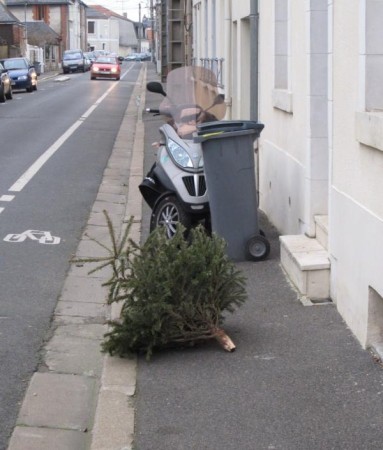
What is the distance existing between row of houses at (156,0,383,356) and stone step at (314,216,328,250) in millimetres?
13

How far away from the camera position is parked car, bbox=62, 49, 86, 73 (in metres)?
87.4

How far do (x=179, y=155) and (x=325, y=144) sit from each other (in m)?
1.78

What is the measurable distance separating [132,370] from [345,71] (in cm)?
250

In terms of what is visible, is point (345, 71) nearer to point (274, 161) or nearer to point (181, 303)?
point (181, 303)

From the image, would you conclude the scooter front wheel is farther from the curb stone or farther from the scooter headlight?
the curb stone

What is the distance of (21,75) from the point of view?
156 feet

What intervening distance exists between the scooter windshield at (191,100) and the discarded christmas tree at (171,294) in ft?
12.1

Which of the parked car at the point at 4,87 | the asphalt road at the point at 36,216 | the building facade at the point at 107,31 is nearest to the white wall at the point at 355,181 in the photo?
the asphalt road at the point at 36,216

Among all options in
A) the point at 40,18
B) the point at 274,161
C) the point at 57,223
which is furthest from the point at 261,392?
the point at 40,18

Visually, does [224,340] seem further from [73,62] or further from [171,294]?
[73,62]

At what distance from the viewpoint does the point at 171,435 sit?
4.92 meters

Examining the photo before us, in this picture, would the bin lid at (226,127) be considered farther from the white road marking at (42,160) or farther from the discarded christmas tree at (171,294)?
the white road marking at (42,160)

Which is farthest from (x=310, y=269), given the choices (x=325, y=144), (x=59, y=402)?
(x=59, y=402)

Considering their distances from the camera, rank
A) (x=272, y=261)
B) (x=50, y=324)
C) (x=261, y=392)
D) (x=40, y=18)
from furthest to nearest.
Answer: (x=40, y=18)
(x=272, y=261)
(x=50, y=324)
(x=261, y=392)
